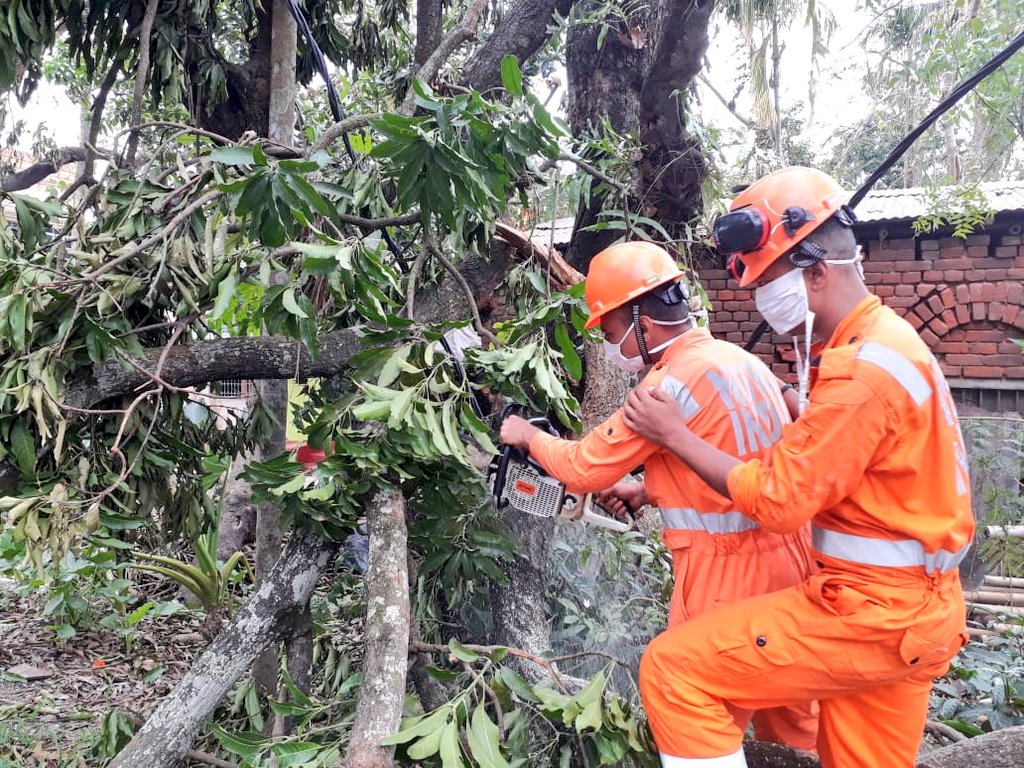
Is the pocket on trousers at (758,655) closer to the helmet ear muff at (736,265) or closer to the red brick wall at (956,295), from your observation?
the helmet ear muff at (736,265)

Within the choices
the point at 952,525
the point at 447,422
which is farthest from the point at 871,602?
the point at 447,422

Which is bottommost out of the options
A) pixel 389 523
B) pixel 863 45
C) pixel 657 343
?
pixel 389 523

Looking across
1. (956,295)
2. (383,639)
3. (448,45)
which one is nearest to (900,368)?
(383,639)

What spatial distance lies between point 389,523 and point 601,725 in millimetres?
929

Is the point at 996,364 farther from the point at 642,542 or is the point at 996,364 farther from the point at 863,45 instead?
the point at 642,542

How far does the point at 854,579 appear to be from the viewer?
1.89m

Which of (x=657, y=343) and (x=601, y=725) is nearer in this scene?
(x=601, y=725)

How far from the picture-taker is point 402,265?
3.73 m

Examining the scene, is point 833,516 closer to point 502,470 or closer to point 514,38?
point 502,470

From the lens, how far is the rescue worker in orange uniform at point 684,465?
87.3 inches

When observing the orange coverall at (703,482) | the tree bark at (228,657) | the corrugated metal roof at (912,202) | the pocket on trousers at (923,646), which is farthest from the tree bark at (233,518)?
the corrugated metal roof at (912,202)

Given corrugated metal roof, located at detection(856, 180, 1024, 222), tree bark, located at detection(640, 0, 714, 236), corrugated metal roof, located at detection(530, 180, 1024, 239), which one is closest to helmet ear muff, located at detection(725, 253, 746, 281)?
tree bark, located at detection(640, 0, 714, 236)

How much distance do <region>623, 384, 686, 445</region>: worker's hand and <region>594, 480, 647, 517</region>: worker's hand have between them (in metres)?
0.63

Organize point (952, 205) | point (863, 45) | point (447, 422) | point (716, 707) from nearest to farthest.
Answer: point (716, 707)
point (447, 422)
point (952, 205)
point (863, 45)
